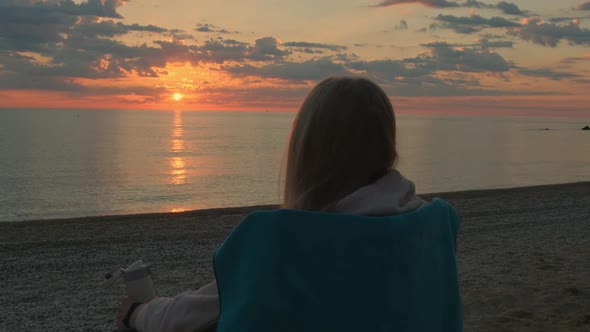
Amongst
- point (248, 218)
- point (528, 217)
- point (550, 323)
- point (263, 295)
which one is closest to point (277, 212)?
point (248, 218)

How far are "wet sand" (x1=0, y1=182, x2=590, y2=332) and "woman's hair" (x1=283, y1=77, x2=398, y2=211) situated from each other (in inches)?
175

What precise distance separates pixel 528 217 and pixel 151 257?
9545mm

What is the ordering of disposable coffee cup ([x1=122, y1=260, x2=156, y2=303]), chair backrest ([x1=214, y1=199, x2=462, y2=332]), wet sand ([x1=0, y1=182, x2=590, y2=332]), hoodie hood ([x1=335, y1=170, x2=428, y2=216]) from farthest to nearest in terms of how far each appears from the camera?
1. wet sand ([x1=0, y1=182, x2=590, y2=332])
2. disposable coffee cup ([x1=122, y1=260, x2=156, y2=303])
3. hoodie hood ([x1=335, y1=170, x2=428, y2=216])
4. chair backrest ([x1=214, y1=199, x2=462, y2=332])

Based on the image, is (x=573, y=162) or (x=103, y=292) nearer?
(x=103, y=292)

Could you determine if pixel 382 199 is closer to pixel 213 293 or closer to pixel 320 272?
pixel 320 272

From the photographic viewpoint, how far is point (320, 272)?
170 centimetres

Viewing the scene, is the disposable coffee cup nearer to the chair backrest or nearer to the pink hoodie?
the pink hoodie

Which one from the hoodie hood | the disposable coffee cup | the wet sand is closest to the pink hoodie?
the hoodie hood

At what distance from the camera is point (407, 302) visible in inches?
73.0

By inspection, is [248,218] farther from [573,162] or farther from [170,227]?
[573,162]

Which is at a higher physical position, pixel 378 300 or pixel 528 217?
pixel 378 300

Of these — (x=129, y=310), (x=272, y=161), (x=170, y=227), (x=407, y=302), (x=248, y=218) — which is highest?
(x=248, y=218)

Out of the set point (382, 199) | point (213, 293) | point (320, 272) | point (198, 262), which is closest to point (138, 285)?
point (213, 293)

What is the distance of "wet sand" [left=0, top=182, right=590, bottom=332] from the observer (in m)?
6.64
